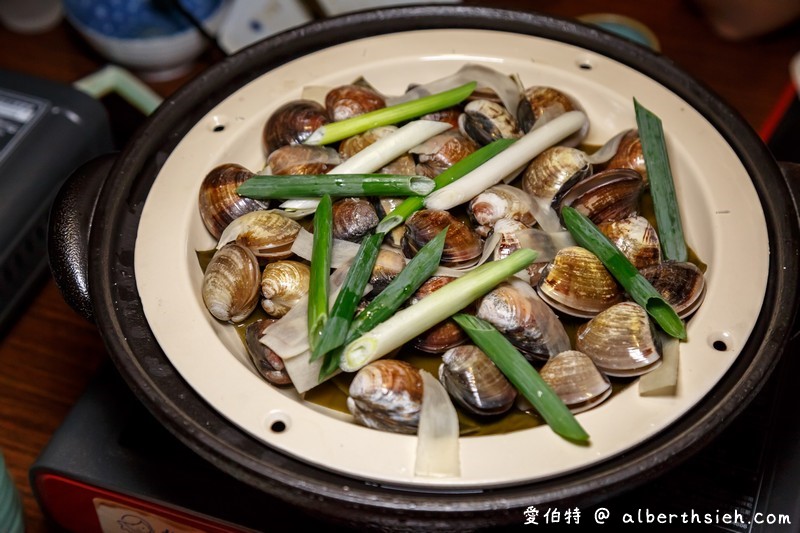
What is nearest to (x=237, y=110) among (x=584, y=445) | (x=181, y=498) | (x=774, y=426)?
(x=181, y=498)

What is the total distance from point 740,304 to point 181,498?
0.64 metres

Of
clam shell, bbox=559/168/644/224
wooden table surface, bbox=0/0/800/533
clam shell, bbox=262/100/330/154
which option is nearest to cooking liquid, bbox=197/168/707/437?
clam shell, bbox=559/168/644/224

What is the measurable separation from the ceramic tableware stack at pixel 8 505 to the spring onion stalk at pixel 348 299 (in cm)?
49

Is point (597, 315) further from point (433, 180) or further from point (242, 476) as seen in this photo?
point (242, 476)

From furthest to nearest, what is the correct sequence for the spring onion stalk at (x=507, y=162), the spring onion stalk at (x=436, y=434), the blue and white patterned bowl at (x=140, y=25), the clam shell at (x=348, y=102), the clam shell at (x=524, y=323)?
1. the blue and white patterned bowl at (x=140, y=25)
2. the clam shell at (x=348, y=102)
3. the spring onion stalk at (x=507, y=162)
4. the clam shell at (x=524, y=323)
5. the spring onion stalk at (x=436, y=434)

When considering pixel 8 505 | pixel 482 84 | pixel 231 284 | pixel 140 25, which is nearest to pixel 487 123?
pixel 482 84

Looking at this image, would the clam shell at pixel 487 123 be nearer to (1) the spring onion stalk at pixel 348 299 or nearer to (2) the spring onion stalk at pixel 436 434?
(1) the spring onion stalk at pixel 348 299

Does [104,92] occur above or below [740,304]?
above

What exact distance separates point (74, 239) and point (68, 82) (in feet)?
3.07

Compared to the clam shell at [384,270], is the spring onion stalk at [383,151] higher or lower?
higher

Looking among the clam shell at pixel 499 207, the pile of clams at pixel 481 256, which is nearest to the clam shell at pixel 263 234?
the pile of clams at pixel 481 256

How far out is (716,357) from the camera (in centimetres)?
78

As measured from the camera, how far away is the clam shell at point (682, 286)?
0.83 metres

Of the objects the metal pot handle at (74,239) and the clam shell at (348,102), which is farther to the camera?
the clam shell at (348,102)
